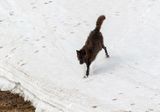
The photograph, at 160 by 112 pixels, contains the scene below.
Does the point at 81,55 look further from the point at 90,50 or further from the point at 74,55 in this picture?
the point at 74,55

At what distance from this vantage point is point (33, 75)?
43.2ft

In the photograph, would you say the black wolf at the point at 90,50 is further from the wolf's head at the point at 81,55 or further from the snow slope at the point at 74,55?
the snow slope at the point at 74,55

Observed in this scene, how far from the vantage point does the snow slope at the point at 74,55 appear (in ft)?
37.3

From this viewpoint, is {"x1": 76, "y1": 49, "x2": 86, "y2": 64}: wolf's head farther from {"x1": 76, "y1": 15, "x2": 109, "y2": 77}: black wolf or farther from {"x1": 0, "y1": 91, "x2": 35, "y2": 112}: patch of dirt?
{"x1": 0, "y1": 91, "x2": 35, "y2": 112}: patch of dirt

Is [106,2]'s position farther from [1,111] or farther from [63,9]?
[1,111]

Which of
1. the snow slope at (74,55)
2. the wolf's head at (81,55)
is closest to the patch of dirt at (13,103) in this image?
the snow slope at (74,55)

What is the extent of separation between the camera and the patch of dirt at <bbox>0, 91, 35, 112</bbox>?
1209 centimetres

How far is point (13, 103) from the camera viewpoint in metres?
12.5

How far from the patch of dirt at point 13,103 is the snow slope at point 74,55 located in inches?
6.9

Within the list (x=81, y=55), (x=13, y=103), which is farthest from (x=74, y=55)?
(x=13, y=103)

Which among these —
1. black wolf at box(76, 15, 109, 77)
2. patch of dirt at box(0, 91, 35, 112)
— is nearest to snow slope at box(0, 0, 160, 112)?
patch of dirt at box(0, 91, 35, 112)

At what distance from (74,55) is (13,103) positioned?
2.35 meters

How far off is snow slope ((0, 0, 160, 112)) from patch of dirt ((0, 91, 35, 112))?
0.57 feet

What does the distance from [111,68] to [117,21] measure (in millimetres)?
3144
